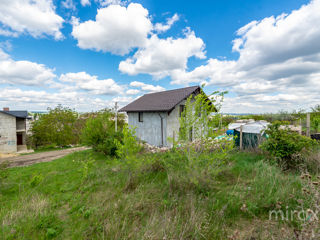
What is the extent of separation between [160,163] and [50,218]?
11.5 feet

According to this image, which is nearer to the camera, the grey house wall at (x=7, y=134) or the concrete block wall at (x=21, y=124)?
the grey house wall at (x=7, y=134)

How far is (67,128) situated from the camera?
55.2ft

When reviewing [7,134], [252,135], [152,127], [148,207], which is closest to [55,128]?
[7,134]

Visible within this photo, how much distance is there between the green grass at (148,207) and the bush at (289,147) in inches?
70.4

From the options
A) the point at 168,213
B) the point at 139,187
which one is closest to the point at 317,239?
the point at 168,213

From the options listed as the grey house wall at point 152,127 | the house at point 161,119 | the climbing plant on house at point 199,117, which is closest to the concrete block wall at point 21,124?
the house at point 161,119

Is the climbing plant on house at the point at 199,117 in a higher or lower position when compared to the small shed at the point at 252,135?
higher

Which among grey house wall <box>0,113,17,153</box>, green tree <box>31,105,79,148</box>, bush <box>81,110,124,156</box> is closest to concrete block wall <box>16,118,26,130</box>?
green tree <box>31,105,79,148</box>

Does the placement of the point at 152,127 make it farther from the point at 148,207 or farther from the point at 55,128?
the point at 55,128

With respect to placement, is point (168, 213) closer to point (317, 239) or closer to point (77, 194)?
point (317, 239)

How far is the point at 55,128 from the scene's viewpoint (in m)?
16.2

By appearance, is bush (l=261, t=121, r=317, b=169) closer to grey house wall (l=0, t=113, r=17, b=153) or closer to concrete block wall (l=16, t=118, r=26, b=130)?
grey house wall (l=0, t=113, r=17, b=153)

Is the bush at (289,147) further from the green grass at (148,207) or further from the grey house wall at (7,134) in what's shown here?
the grey house wall at (7,134)

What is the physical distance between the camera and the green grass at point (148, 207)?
2535mm
